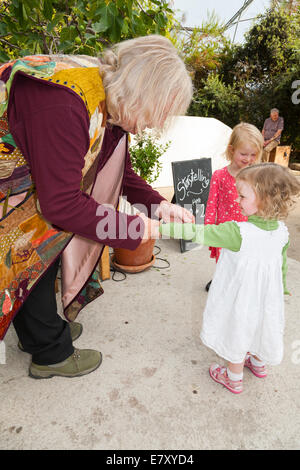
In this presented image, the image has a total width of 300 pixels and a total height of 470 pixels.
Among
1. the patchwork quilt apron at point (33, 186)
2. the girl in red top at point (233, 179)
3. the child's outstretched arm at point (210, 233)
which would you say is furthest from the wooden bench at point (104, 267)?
the child's outstretched arm at point (210, 233)

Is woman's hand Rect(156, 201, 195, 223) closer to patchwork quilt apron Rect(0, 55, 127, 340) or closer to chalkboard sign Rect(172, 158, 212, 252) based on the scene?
patchwork quilt apron Rect(0, 55, 127, 340)

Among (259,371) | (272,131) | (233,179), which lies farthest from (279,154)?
(259,371)

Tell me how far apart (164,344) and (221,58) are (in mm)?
11490

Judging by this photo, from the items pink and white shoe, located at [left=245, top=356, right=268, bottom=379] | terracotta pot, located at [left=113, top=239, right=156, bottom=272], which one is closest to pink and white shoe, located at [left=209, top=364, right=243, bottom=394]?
pink and white shoe, located at [left=245, top=356, right=268, bottom=379]

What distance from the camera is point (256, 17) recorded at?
35.5ft

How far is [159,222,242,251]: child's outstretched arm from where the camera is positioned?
5.18 ft

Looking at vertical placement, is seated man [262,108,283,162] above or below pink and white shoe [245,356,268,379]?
above

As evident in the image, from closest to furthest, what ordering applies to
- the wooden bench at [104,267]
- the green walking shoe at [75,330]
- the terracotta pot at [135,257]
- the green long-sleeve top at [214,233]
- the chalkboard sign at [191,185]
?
the green long-sleeve top at [214,233] → the green walking shoe at [75,330] → the wooden bench at [104,267] → the terracotta pot at [135,257] → the chalkboard sign at [191,185]

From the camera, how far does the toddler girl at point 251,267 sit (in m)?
1.58

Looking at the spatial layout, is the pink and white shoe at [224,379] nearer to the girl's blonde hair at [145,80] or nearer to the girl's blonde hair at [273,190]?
the girl's blonde hair at [273,190]

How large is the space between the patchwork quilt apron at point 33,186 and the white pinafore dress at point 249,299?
750mm

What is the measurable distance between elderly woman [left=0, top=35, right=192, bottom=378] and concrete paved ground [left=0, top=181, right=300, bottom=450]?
0.41 m

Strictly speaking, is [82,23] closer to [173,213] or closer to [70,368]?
[173,213]
